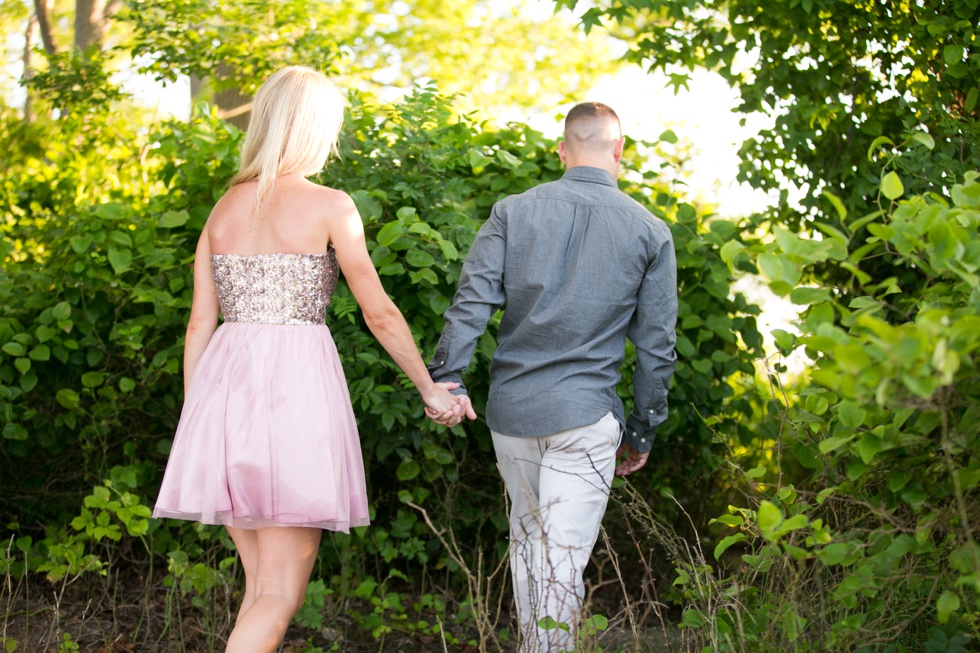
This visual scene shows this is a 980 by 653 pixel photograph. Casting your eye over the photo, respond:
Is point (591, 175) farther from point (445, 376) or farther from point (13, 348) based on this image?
point (13, 348)

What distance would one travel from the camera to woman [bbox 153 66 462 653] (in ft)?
9.55

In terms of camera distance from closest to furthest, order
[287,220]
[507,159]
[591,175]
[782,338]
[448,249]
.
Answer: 1. [782,338]
2. [287,220]
3. [591,175]
4. [448,249]
5. [507,159]

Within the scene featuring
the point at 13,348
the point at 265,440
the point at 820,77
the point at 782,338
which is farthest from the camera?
the point at 820,77

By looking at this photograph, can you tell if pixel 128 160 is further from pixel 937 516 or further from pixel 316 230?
pixel 937 516

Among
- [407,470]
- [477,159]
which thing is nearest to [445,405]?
[407,470]

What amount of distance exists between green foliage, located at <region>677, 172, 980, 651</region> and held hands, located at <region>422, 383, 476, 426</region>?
0.97 meters

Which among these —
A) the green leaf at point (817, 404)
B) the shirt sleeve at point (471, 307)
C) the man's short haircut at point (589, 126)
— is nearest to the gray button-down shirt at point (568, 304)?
the shirt sleeve at point (471, 307)

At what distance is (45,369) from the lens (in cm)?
430

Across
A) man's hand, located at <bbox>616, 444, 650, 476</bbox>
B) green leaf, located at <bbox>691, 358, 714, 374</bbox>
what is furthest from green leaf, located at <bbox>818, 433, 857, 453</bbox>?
green leaf, located at <bbox>691, 358, 714, 374</bbox>

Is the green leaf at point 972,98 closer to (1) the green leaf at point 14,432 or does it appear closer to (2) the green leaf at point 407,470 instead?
(2) the green leaf at point 407,470

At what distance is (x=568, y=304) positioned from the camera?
3234 millimetres

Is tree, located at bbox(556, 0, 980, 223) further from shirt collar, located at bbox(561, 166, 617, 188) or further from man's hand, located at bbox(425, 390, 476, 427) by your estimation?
man's hand, located at bbox(425, 390, 476, 427)

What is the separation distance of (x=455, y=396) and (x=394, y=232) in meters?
0.78

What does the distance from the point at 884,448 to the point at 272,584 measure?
6.00 ft
